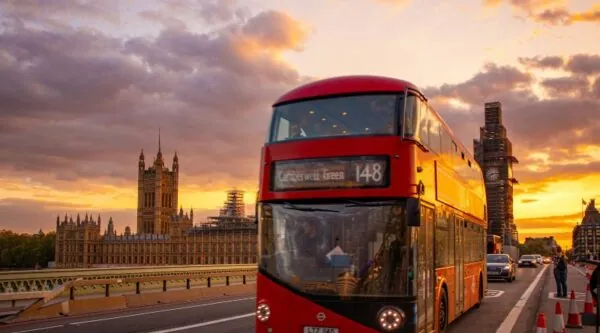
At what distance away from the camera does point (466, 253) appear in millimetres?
16047

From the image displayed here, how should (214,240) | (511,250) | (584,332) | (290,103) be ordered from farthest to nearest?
(214,240) < (511,250) < (584,332) < (290,103)

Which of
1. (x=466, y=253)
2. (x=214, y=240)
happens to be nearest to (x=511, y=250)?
(x=466, y=253)

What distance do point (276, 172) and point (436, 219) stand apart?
3340 millimetres

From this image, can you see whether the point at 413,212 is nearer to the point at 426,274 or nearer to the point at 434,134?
the point at 426,274

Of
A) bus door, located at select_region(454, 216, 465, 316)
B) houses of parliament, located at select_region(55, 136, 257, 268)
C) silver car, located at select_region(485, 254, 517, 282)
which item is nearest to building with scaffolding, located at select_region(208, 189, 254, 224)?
houses of parliament, located at select_region(55, 136, 257, 268)

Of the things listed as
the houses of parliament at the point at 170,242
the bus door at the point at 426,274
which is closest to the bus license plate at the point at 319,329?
the bus door at the point at 426,274

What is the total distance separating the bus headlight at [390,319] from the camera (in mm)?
8922

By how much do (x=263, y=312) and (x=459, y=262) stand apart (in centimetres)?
681

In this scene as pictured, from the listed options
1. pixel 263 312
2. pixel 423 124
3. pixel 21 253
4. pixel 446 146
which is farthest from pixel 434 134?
pixel 21 253

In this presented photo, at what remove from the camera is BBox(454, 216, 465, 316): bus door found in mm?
14297

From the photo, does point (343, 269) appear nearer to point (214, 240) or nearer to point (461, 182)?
point (461, 182)

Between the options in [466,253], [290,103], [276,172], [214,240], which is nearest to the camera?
[276,172]

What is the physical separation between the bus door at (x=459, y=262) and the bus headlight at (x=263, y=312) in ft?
19.9

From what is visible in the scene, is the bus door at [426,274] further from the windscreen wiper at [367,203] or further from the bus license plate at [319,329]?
the bus license plate at [319,329]
